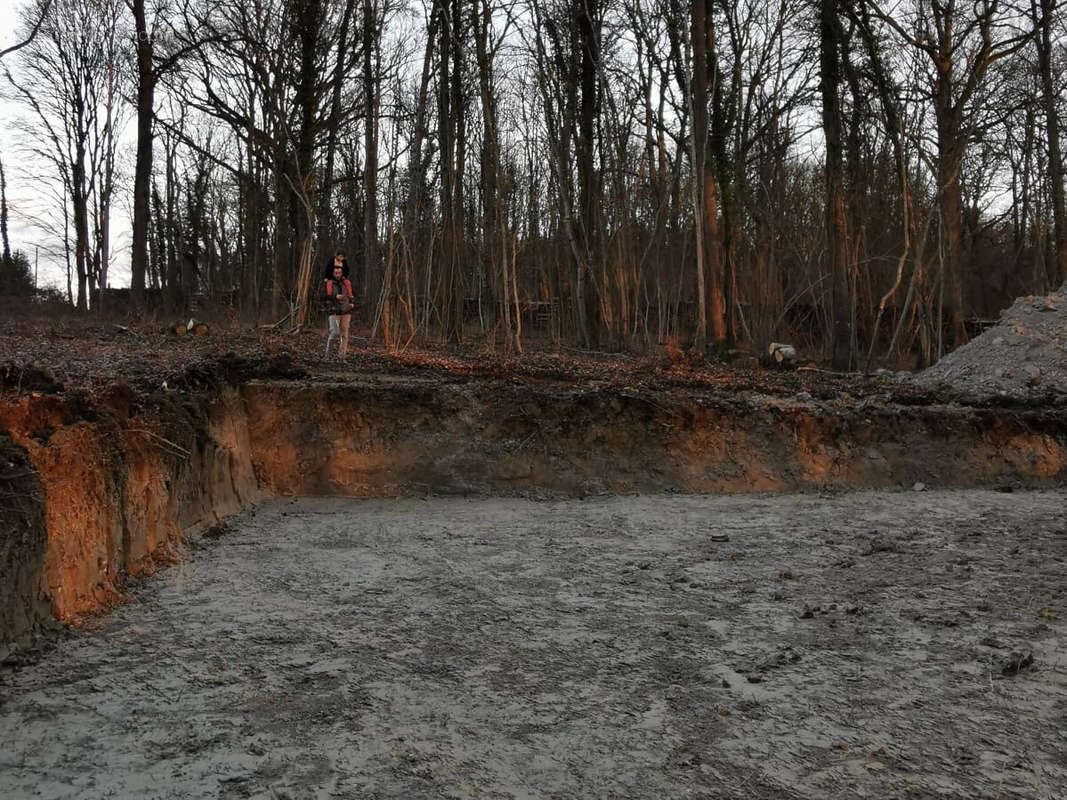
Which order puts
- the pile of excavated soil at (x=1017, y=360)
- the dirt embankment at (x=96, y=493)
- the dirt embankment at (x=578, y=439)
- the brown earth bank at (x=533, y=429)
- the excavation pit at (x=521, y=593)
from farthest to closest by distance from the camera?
the pile of excavated soil at (x=1017, y=360) < the dirt embankment at (x=578, y=439) < the brown earth bank at (x=533, y=429) < the dirt embankment at (x=96, y=493) < the excavation pit at (x=521, y=593)

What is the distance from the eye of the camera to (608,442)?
911cm

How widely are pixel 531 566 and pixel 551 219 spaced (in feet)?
62.6

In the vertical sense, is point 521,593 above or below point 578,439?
below

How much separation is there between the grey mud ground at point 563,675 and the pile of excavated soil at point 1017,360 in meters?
5.16

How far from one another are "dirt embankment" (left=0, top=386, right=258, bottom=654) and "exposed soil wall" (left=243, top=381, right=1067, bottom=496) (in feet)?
5.24

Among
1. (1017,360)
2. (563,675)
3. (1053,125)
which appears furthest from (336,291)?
(1053,125)

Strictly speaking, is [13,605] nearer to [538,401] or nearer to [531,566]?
[531,566]

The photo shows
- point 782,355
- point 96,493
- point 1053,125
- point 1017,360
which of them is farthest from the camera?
point 1053,125

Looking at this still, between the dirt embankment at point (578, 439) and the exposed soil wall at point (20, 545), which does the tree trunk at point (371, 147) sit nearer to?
the dirt embankment at point (578, 439)

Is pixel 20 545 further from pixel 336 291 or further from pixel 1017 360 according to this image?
pixel 1017 360

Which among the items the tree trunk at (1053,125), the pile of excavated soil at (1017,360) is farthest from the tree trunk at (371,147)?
the tree trunk at (1053,125)

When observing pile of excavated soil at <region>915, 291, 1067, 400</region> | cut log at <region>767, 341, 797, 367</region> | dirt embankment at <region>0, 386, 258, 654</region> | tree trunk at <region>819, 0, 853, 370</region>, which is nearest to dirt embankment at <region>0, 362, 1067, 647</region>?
dirt embankment at <region>0, 386, 258, 654</region>

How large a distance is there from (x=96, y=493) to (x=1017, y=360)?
12324mm

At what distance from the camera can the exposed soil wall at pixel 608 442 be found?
8.68 m
